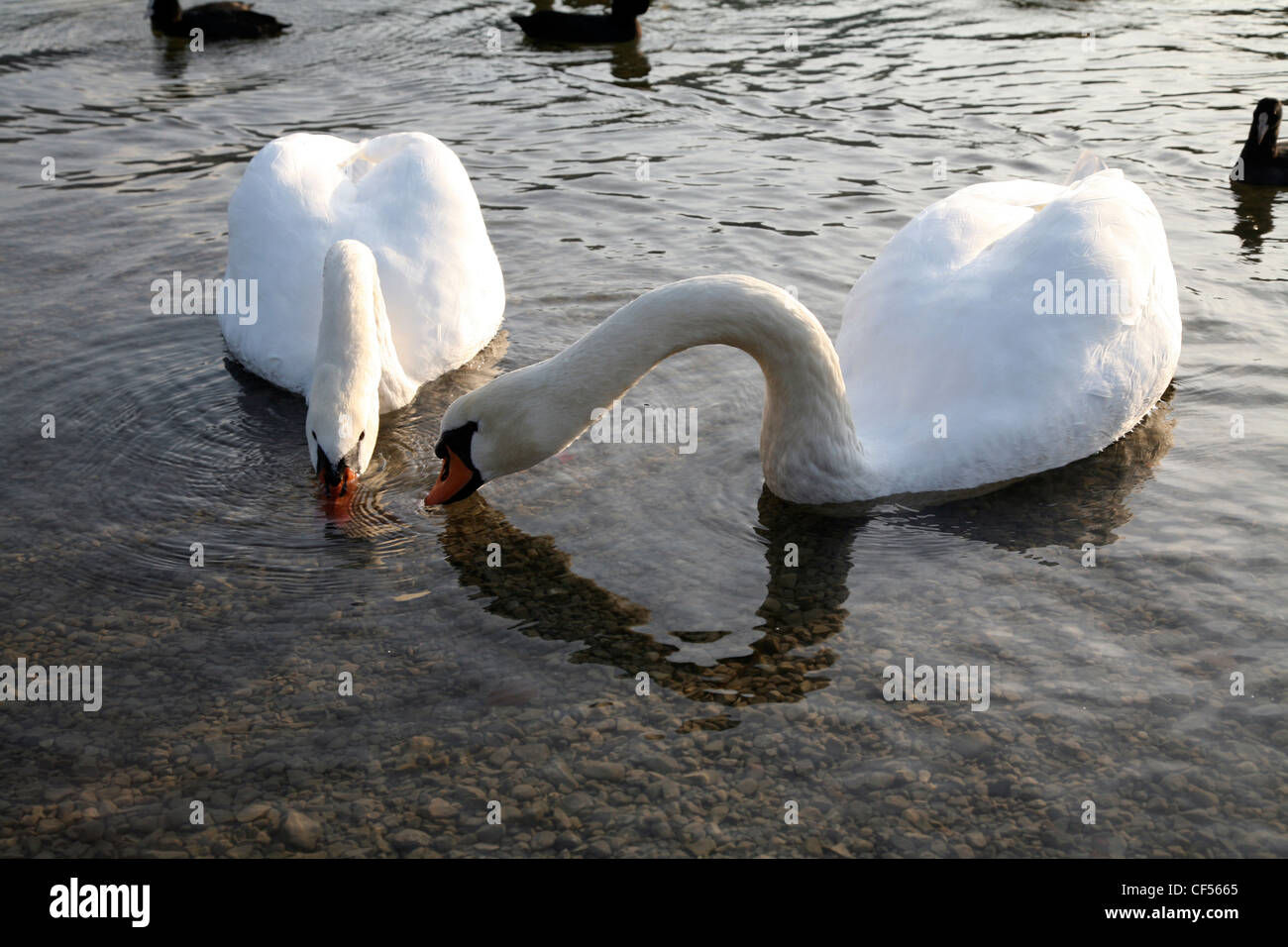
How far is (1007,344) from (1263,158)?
20.2ft

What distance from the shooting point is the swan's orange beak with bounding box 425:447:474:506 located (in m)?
5.85

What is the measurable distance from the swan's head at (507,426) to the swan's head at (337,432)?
2.11 feet

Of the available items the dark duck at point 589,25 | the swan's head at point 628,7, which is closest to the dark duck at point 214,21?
the dark duck at point 589,25

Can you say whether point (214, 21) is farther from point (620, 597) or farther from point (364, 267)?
point (620, 597)

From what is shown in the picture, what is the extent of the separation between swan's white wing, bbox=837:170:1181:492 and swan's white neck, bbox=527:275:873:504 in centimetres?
26

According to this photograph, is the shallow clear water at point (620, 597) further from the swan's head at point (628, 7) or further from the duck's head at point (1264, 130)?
the swan's head at point (628, 7)

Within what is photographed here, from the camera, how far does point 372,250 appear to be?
7.66 m

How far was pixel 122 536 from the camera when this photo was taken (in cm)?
626

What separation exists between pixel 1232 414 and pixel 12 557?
6256 mm

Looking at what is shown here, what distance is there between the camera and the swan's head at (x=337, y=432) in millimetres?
6211

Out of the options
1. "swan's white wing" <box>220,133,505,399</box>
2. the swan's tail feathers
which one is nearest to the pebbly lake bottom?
"swan's white wing" <box>220,133,505,399</box>

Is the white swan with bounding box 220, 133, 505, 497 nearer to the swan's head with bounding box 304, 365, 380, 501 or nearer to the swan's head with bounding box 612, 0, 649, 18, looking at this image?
the swan's head with bounding box 304, 365, 380, 501

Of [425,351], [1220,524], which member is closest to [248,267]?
[425,351]
